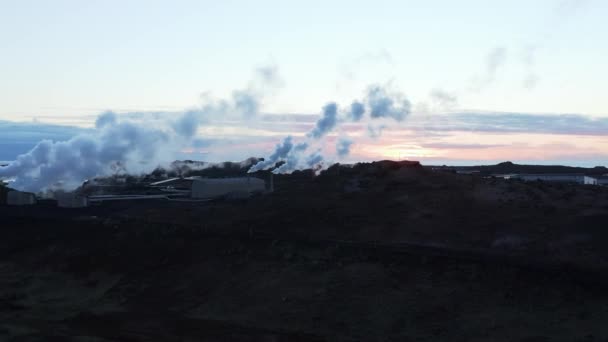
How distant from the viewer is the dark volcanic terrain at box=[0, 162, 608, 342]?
120 feet

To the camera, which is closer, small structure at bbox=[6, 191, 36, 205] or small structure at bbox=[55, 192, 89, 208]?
small structure at bbox=[55, 192, 89, 208]

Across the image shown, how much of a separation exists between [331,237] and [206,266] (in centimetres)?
1170

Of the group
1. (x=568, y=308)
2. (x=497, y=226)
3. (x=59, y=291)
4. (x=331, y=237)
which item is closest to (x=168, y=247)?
(x=59, y=291)

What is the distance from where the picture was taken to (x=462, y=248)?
49312mm

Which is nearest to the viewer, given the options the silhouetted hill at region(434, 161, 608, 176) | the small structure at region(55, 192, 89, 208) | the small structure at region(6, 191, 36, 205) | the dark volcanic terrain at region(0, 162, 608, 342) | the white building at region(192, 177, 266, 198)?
the dark volcanic terrain at region(0, 162, 608, 342)

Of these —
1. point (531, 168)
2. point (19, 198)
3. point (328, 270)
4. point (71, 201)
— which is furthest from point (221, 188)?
point (531, 168)

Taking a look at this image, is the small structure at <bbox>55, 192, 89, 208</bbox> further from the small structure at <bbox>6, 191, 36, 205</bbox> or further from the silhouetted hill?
the silhouetted hill

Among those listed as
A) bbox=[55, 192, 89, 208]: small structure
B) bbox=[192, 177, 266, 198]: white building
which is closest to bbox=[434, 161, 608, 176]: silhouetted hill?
bbox=[192, 177, 266, 198]: white building

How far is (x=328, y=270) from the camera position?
4462 cm

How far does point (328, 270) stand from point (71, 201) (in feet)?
154

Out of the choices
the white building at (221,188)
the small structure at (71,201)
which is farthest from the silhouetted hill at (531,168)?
the small structure at (71,201)

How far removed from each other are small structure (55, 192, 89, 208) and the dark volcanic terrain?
686cm

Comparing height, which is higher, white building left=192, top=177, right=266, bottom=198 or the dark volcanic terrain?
white building left=192, top=177, right=266, bottom=198

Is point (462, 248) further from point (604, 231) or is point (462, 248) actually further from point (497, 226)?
point (604, 231)
